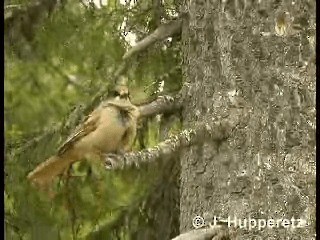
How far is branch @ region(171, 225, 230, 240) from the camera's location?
39.3 inches

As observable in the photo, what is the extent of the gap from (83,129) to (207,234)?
200 mm

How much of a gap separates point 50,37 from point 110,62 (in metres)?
0.08

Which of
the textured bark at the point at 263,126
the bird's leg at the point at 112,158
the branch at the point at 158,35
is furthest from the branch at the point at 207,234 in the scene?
the branch at the point at 158,35

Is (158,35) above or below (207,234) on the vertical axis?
above

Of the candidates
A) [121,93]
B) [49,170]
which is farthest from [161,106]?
[49,170]

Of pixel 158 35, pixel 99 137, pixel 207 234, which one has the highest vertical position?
pixel 158 35

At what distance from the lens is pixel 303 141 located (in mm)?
1017

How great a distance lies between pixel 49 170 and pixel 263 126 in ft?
0.89

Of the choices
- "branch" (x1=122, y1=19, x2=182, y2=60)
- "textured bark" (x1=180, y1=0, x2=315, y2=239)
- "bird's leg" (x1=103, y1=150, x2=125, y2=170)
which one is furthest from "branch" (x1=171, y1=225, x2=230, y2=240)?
"branch" (x1=122, y1=19, x2=182, y2=60)

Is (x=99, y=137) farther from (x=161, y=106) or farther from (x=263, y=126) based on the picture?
(x=263, y=126)

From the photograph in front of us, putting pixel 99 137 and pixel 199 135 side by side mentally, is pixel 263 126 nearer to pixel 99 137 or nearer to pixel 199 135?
pixel 199 135

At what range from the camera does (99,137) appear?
3.26 feet

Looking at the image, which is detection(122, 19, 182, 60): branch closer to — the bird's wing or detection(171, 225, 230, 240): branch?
the bird's wing

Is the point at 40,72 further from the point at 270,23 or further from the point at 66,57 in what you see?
the point at 270,23
